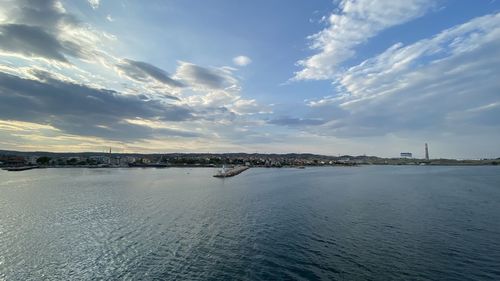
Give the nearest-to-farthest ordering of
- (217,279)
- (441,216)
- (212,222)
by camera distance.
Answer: (217,279)
(212,222)
(441,216)

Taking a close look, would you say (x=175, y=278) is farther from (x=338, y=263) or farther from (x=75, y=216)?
(x=75, y=216)

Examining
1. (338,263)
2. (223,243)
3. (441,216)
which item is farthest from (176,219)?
(441,216)

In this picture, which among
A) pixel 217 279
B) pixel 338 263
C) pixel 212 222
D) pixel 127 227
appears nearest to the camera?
pixel 217 279

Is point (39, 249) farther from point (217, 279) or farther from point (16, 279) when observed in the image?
point (217, 279)

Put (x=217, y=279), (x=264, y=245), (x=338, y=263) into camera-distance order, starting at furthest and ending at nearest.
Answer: (x=264, y=245), (x=338, y=263), (x=217, y=279)

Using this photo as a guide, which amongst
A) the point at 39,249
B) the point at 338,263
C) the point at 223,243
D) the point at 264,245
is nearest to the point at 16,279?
the point at 39,249

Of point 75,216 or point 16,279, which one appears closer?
point 16,279

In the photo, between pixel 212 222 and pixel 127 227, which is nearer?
pixel 127 227

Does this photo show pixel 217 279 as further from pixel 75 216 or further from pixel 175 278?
pixel 75 216

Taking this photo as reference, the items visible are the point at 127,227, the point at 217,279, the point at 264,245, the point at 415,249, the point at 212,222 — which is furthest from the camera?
the point at 212,222
